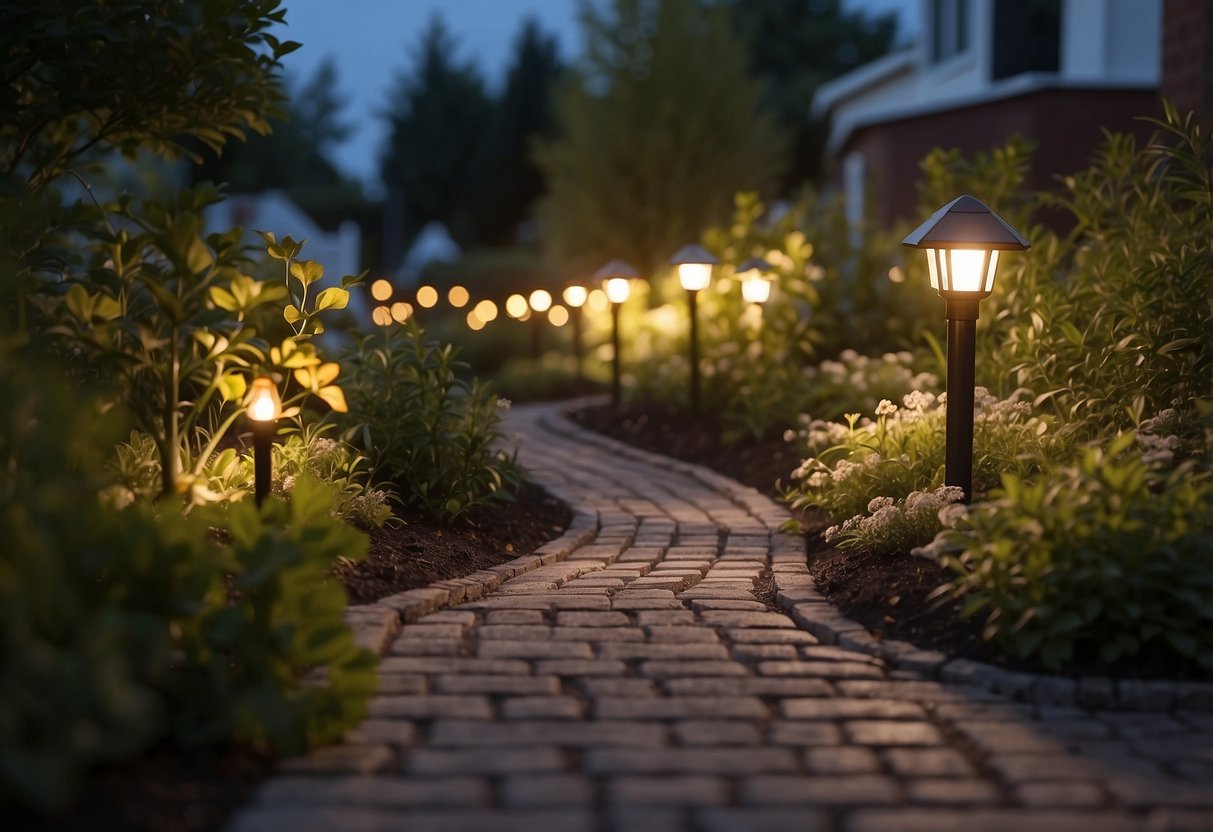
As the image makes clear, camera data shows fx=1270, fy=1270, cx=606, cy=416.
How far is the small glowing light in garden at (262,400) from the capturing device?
5.15 m

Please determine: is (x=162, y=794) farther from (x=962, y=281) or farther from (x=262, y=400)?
(x=962, y=281)

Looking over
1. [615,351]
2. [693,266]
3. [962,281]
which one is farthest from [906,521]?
[615,351]

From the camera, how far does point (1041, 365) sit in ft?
23.4

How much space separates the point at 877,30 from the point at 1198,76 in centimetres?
3983

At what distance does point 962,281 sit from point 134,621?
4.04 meters

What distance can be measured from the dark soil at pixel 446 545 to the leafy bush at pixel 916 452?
5.20ft

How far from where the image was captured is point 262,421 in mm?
5238

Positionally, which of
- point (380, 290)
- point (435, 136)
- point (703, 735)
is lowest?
point (703, 735)

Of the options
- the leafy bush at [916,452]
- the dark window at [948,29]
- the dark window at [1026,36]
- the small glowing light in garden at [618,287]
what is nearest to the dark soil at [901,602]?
the leafy bush at [916,452]

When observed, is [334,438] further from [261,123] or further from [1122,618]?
[1122,618]

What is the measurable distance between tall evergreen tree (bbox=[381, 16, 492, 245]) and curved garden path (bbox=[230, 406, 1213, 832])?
159 feet

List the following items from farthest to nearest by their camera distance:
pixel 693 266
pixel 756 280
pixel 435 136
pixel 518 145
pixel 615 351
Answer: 1. pixel 435 136
2. pixel 518 145
3. pixel 615 351
4. pixel 693 266
5. pixel 756 280

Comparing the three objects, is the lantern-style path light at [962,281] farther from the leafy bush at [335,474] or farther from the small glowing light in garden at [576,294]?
the small glowing light in garden at [576,294]

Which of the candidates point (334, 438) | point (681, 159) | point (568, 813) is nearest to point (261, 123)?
point (334, 438)
